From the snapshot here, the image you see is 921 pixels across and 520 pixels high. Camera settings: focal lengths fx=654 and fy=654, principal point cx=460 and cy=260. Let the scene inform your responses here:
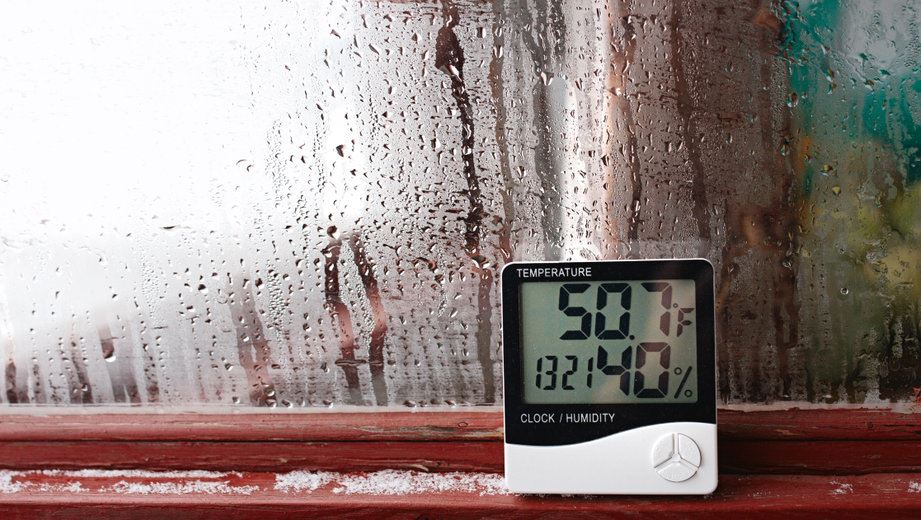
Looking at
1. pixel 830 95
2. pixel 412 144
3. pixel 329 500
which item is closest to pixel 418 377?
pixel 329 500

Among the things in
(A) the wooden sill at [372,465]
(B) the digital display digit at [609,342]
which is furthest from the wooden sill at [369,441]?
(B) the digital display digit at [609,342]

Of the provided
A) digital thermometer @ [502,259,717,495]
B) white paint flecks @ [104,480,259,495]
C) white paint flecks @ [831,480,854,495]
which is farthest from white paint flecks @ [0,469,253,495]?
white paint flecks @ [831,480,854,495]

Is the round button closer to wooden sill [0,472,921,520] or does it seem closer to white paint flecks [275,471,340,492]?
wooden sill [0,472,921,520]

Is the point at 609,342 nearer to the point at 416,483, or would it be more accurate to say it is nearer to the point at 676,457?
the point at 676,457

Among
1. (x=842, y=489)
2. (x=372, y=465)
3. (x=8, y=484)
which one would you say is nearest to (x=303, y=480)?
(x=372, y=465)

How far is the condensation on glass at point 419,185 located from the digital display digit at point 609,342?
81 mm

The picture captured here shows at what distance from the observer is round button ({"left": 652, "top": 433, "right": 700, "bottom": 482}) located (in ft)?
1.95

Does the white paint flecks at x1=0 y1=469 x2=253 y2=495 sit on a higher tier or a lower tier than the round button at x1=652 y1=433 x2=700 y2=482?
lower

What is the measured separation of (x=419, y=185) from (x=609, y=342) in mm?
259

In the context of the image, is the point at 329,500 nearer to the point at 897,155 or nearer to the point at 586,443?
the point at 586,443

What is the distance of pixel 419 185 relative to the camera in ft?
2.31

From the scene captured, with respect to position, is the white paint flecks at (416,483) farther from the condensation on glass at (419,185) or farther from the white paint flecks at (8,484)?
the white paint flecks at (8,484)

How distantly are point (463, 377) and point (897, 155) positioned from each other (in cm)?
51

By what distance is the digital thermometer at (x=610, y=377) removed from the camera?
603 millimetres
